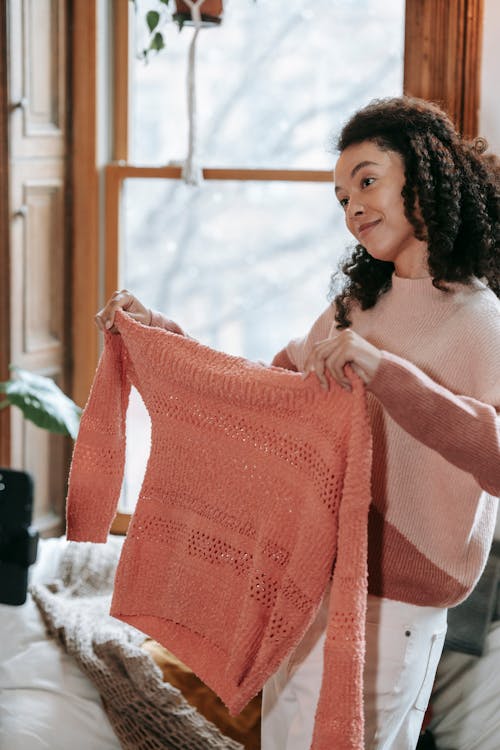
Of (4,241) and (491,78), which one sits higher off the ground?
(491,78)

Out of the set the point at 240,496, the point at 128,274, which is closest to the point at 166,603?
the point at 240,496

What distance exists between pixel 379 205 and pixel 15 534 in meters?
0.77

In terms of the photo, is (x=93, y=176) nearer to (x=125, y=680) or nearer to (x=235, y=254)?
(x=235, y=254)

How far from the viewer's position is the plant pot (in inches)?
107

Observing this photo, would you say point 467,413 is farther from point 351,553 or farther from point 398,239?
point 398,239

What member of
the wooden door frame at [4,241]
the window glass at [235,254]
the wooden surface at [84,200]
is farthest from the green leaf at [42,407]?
the window glass at [235,254]

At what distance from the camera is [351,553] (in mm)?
1316

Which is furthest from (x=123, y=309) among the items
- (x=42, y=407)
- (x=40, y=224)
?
(x=40, y=224)

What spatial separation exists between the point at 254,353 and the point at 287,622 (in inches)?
67.9

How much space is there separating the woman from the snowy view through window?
1.34m

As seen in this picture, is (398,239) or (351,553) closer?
(351,553)

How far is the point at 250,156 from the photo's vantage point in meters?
3.02

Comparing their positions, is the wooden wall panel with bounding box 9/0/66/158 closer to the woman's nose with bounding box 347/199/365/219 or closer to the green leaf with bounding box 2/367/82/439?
the green leaf with bounding box 2/367/82/439

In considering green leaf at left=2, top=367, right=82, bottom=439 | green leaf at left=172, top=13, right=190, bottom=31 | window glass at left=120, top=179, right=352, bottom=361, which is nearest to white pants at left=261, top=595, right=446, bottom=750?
green leaf at left=2, top=367, right=82, bottom=439
